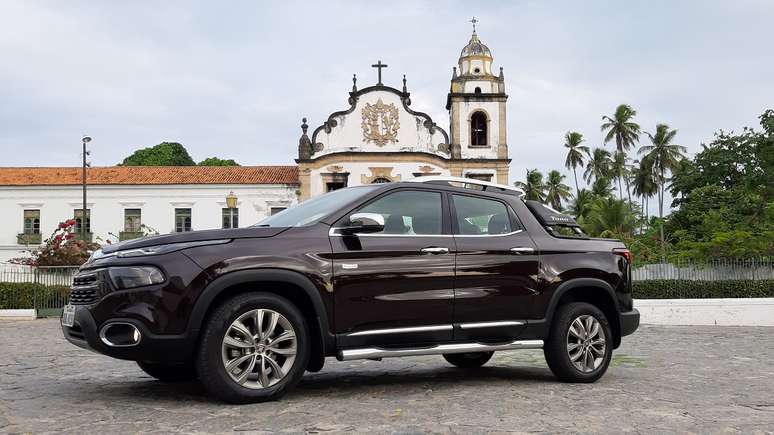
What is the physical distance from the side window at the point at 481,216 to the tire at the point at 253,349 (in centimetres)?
171

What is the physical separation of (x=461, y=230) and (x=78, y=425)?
3.20 meters

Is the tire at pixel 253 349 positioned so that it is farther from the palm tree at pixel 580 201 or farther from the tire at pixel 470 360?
the palm tree at pixel 580 201

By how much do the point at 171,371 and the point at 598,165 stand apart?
69.6 metres

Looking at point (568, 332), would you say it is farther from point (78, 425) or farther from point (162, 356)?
point (78, 425)

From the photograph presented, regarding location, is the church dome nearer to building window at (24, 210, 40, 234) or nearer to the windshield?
building window at (24, 210, 40, 234)

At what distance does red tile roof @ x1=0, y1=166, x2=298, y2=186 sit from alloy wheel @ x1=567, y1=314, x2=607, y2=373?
1666 inches

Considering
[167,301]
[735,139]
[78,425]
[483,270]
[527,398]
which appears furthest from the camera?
[735,139]

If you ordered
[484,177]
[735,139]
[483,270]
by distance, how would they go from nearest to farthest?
[483,270]
[735,139]
[484,177]

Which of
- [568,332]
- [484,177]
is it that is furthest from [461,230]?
Result: [484,177]

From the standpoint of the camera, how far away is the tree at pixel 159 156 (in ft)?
236

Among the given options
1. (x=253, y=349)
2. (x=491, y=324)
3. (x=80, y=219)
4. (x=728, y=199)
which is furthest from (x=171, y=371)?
(x=80, y=219)

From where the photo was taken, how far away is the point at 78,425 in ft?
15.1

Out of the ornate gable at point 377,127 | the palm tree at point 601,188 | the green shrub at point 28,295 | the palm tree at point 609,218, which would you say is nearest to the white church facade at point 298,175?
the ornate gable at point 377,127

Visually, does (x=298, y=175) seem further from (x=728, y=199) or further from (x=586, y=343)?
(x=586, y=343)
